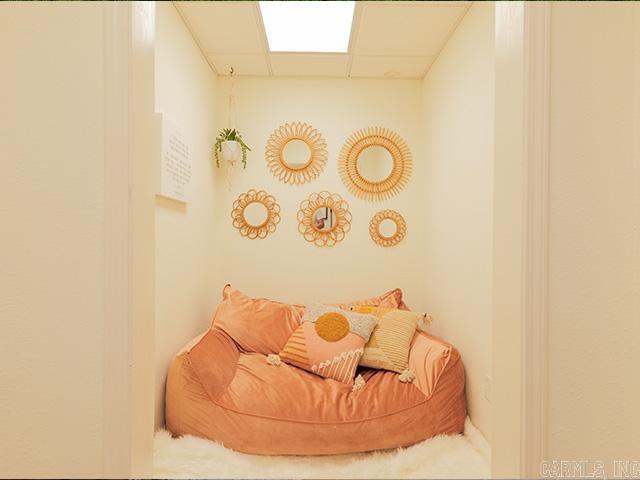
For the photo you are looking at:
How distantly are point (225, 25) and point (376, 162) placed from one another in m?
1.50

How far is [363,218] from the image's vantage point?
347cm

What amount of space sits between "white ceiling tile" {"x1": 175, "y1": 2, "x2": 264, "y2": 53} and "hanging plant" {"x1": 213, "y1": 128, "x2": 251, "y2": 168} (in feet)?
1.96

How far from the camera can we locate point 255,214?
3.45 meters

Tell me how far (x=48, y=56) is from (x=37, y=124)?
147 mm

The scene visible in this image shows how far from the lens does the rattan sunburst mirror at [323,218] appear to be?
11.3 feet

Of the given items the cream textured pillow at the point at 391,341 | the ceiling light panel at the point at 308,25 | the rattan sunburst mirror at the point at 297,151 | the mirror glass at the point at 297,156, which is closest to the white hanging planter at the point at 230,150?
the rattan sunburst mirror at the point at 297,151

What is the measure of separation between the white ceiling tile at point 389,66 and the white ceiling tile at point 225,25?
75 cm

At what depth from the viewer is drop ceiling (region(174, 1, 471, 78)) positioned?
2.45m

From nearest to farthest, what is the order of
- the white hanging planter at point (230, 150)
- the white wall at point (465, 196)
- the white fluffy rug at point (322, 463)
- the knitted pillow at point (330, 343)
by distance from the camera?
the white fluffy rug at point (322, 463) < the white wall at point (465, 196) < the knitted pillow at point (330, 343) < the white hanging planter at point (230, 150)

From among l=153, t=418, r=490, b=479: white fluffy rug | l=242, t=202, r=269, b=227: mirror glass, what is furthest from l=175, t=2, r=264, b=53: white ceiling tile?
l=153, t=418, r=490, b=479: white fluffy rug

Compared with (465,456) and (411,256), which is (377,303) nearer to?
(411,256)

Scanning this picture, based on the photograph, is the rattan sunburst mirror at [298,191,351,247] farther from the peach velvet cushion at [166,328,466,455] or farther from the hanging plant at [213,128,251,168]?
the peach velvet cushion at [166,328,466,455]

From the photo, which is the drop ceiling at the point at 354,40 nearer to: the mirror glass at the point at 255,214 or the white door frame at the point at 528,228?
the mirror glass at the point at 255,214

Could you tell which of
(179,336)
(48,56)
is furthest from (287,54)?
(48,56)
